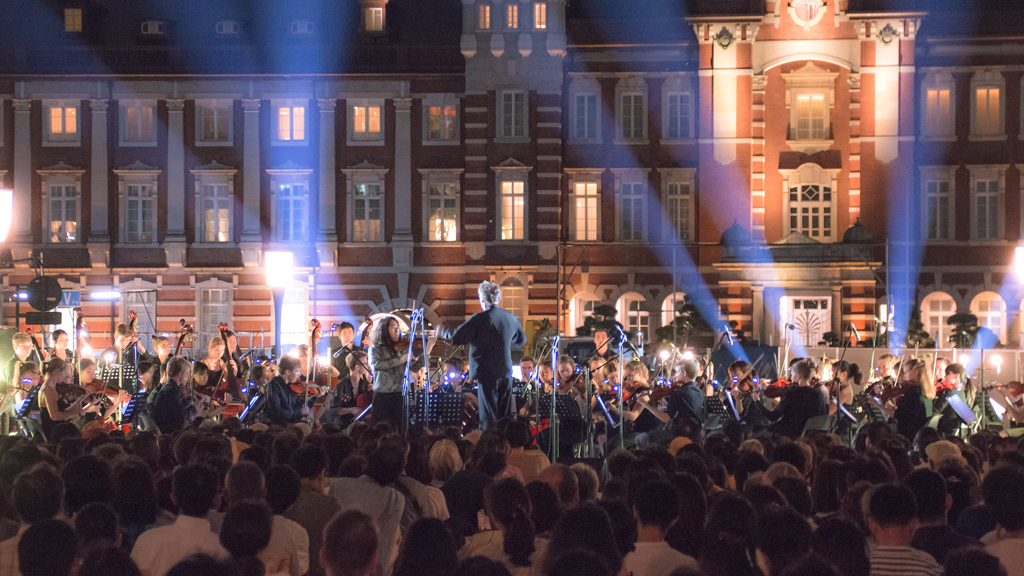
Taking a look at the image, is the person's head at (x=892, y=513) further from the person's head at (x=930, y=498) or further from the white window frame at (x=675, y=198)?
the white window frame at (x=675, y=198)

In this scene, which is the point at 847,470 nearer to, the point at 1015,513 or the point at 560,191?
the point at 1015,513

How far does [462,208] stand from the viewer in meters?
33.5

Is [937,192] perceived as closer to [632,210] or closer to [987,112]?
[987,112]

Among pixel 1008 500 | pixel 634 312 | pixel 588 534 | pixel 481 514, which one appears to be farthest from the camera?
pixel 634 312

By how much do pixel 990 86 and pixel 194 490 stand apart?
32716 mm

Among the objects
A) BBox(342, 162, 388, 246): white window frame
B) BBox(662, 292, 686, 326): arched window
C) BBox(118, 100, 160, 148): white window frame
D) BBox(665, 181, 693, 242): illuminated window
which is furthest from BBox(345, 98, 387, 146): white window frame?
BBox(662, 292, 686, 326): arched window

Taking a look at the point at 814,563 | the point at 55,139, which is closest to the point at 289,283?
the point at 55,139

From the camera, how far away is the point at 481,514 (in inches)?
285

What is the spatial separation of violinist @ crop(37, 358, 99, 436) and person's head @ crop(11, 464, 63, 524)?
6416mm

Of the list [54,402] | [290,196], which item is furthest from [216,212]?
[54,402]

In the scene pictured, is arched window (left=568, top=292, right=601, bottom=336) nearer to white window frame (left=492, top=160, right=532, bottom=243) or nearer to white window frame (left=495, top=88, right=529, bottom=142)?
white window frame (left=492, top=160, right=532, bottom=243)

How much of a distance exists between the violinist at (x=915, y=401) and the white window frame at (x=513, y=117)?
819 inches

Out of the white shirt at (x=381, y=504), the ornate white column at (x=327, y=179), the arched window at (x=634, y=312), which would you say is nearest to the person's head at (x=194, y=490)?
the white shirt at (x=381, y=504)

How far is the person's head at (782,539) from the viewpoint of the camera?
188 inches
